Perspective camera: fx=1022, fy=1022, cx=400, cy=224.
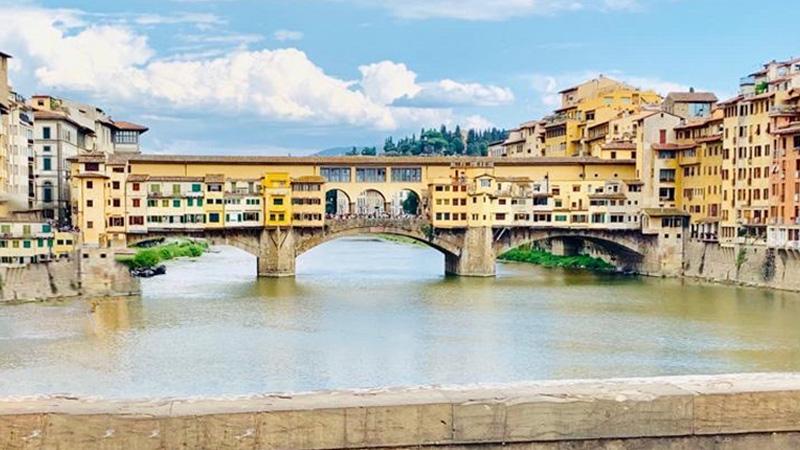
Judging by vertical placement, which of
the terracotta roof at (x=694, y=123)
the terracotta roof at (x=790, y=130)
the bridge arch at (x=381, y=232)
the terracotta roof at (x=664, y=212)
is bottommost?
the bridge arch at (x=381, y=232)

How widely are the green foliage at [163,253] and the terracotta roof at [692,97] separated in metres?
26.1

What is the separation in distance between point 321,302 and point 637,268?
58.6 ft

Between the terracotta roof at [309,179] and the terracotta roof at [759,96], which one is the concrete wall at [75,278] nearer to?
the terracotta roof at [309,179]

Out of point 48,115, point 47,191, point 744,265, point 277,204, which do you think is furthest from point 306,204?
point 744,265

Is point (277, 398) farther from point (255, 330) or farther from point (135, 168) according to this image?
point (135, 168)

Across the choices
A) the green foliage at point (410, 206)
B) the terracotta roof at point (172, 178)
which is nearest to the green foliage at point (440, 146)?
the green foliage at point (410, 206)

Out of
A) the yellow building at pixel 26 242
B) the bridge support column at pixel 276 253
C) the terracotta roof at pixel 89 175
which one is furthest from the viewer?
the bridge support column at pixel 276 253

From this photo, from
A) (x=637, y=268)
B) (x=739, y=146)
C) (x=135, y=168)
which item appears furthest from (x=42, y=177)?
(x=739, y=146)

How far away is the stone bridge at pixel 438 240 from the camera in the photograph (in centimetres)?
4100

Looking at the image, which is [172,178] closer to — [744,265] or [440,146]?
[744,265]

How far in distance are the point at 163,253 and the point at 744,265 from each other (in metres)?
28.4

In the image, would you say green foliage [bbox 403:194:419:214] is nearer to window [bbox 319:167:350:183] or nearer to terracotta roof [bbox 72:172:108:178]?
window [bbox 319:167:350:183]

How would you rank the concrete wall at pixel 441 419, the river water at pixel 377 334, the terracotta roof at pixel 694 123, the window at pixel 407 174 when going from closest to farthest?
the concrete wall at pixel 441 419 < the river water at pixel 377 334 < the terracotta roof at pixel 694 123 < the window at pixel 407 174

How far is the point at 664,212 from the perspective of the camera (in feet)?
143
